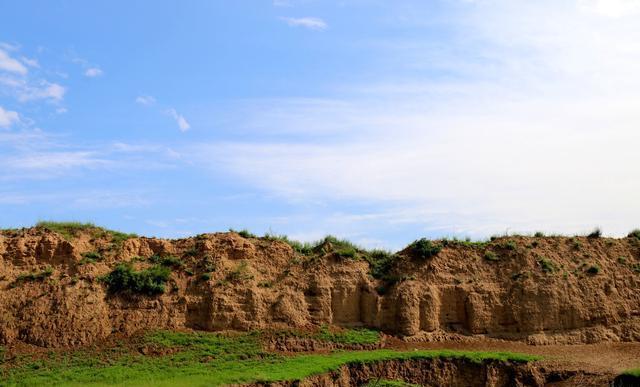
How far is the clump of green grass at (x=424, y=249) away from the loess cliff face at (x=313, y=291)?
1.05 feet

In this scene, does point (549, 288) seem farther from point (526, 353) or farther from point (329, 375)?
point (329, 375)

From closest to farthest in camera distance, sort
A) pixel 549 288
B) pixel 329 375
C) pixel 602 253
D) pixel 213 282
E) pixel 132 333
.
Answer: pixel 329 375 < pixel 132 333 < pixel 213 282 < pixel 549 288 < pixel 602 253

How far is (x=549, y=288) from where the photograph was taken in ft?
122

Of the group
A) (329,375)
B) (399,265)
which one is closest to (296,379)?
(329,375)

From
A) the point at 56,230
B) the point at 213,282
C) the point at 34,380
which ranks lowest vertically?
the point at 34,380

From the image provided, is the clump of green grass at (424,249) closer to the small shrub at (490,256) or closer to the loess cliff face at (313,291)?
the loess cliff face at (313,291)

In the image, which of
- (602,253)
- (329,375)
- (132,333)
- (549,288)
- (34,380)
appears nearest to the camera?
(34,380)

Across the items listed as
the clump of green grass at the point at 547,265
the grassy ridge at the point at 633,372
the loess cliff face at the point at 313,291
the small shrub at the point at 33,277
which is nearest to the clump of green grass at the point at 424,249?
the loess cliff face at the point at 313,291

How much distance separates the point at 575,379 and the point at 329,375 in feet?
34.6

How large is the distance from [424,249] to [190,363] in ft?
47.3

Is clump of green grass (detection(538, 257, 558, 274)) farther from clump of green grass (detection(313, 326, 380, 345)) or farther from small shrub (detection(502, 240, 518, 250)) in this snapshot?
clump of green grass (detection(313, 326, 380, 345))

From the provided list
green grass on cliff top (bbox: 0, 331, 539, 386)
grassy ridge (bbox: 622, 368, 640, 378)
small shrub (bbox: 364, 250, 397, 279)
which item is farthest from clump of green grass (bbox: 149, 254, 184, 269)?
grassy ridge (bbox: 622, 368, 640, 378)

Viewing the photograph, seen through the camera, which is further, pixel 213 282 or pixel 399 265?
pixel 399 265

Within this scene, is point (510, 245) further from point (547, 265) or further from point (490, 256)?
point (547, 265)
